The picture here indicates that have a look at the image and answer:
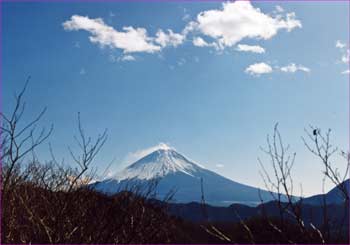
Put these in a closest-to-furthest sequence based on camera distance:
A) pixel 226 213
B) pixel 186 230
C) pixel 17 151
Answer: pixel 17 151 → pixel 186 230 → pixel 226 213

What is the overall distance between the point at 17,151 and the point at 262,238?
2786cm

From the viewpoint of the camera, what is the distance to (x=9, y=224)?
22.9 ft

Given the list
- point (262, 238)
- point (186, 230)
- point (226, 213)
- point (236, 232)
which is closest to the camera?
point (262, 238)

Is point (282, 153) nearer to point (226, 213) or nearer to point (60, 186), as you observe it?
point (60, 186)

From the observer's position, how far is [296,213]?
8.89 ft

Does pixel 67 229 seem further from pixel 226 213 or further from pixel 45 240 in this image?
pixel 226 213

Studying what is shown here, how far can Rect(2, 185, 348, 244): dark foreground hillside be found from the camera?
4949mm

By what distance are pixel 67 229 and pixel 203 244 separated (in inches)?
1130

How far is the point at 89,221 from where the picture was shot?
1013 centimetres

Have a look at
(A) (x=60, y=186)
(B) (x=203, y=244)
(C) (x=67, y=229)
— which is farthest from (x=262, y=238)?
(C) (x=67, y=229)

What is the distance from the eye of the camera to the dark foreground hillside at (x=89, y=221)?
4.95 m

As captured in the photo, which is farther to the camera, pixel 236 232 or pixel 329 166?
pixel 236 232

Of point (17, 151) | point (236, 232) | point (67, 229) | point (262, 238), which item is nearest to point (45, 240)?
point (67, 229)

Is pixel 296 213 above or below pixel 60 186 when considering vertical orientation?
below
